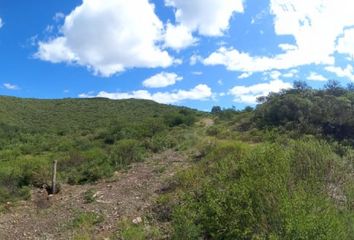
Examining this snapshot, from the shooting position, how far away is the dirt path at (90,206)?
14859mm

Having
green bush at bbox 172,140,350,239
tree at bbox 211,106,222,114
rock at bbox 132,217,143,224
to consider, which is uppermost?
tree at bbox 211,106,222,114

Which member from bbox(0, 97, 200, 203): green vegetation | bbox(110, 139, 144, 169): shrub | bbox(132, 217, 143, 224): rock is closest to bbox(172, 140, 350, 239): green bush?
bbox(132, 217, 143, 224): rock

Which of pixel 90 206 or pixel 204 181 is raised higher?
pixel 204 181

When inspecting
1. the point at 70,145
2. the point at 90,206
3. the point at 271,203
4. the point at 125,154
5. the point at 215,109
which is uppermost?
the point at 215,109

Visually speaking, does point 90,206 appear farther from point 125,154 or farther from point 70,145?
point 70,145

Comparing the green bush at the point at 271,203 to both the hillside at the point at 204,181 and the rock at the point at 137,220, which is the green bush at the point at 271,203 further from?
the rock at the point at 137,220

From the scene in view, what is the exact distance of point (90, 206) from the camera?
54.5 ft

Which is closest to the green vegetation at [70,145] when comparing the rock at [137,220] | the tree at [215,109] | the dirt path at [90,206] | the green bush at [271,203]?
the dirt path at [90,206]

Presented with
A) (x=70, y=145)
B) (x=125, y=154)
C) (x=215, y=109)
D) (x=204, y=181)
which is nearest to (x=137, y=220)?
(x=204, y=181)

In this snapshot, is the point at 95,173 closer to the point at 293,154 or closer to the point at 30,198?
the point at 30,198

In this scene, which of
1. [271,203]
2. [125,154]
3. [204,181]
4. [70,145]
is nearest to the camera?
[271,203]

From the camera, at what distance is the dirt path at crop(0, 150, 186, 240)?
14859 mm

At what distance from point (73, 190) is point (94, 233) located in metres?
5.30

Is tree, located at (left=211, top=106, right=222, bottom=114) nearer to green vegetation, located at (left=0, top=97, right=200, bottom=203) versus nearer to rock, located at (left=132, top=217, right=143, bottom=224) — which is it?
A: green vegetation, located at (left=0, top=97, right=200, bottom=203)
